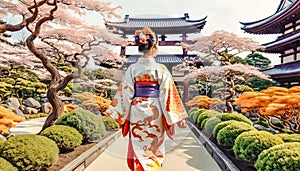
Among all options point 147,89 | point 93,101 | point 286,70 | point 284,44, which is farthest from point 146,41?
point 284,44

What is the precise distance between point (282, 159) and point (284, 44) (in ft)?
31.5

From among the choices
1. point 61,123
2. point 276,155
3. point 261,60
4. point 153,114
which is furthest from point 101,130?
point 261,60

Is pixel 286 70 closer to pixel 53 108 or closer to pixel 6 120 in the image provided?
pixel 53 108

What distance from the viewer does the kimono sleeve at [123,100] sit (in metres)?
2.31

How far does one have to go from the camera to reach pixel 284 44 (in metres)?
11.0

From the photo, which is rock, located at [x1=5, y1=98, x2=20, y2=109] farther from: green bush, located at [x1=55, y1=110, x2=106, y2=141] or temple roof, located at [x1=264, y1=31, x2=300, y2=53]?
temple roof, located at [x1=264, y1=31, x2=300, y2=53]

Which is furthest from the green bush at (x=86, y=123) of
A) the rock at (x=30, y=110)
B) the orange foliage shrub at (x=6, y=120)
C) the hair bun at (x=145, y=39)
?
the rock at (x=30, y=110)

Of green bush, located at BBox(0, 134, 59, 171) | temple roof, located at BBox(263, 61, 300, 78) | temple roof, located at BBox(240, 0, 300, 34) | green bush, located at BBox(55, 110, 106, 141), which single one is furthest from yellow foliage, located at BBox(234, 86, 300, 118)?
temple roof, located at BBox(240, 0, 300, 34)

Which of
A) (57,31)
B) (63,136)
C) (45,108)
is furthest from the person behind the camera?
(45,108)

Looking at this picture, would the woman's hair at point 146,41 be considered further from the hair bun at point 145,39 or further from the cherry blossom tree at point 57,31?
the cherry blossom tree at point 57,31

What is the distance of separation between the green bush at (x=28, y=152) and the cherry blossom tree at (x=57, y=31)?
71.4 inches

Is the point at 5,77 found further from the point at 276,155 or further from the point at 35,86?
the point at 276,155

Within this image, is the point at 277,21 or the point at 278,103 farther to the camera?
the point at 277,21

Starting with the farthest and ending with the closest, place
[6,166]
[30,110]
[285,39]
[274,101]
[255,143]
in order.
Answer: [30,110]
[285,39]
[274,101]
[255,143]
[6,166]
